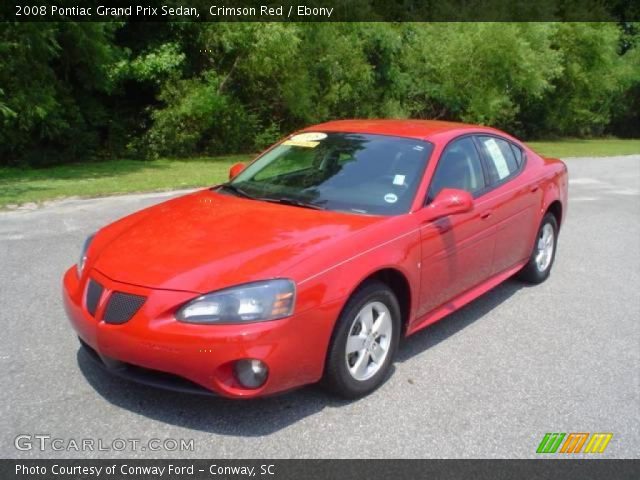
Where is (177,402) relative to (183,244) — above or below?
below

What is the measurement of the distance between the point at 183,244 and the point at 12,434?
4.28 feet

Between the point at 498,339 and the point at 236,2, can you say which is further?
the point at 236,2

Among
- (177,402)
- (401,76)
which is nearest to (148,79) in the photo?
(401,76)

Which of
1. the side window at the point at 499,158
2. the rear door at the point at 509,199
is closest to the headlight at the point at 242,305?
the rear door at the point at 509,199

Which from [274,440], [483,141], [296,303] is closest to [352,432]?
[274,440]

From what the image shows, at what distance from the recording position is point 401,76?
1060 inches

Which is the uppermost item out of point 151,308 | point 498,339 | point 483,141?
point 483,141

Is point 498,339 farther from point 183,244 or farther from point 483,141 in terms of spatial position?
point 183,244

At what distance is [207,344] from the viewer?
3.22 m

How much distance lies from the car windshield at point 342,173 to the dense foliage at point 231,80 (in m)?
11.0
